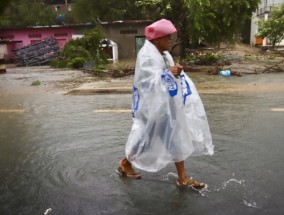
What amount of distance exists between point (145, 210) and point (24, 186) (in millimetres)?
1556

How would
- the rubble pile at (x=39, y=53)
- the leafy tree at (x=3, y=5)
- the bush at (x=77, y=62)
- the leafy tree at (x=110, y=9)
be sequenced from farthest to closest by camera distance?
the leafy tree at (x=110, y=9) → the rubble pile at (x=39, y=53) → the bush at (x=77, y=62) → the leafy tree at (x=3, y=5)

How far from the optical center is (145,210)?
378cm

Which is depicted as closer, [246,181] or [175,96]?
[175,96]

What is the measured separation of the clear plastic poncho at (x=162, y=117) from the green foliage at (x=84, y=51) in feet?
66.1

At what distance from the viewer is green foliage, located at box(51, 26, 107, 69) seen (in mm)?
24438

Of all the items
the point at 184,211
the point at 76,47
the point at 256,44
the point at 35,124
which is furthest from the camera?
the point at 256,44

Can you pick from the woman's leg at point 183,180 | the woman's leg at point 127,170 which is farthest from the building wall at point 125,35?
the woman's leg at point 183,180

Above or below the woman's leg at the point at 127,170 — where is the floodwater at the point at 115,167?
below

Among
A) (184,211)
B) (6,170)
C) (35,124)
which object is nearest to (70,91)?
(35,124)

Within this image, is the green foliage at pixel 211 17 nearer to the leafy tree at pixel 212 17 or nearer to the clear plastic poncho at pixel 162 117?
the leafy tree at pixel 212 17

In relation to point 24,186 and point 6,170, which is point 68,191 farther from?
point 6,170

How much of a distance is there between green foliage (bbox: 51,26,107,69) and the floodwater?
50.0 ft

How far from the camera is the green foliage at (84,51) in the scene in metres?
24.4

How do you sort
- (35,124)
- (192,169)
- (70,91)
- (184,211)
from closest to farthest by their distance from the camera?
(184,211), (192,169), (35,124), (70,91)
